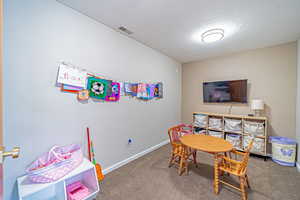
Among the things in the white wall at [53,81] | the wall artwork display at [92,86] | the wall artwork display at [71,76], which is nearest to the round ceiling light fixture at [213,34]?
the white wall at [53,81]

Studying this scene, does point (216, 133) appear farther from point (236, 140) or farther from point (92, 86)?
point (92, 86)

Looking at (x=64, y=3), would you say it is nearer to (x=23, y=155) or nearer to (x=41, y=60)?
(x=41, y=60)

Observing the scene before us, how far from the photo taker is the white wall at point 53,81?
4.10 feet

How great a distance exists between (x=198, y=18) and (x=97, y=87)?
200 cm

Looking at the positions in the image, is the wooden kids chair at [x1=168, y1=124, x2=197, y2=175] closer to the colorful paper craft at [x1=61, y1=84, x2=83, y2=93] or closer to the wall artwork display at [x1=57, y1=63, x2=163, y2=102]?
the wall artwork display at [x1=57, y1=63, x2=163, y2=102]

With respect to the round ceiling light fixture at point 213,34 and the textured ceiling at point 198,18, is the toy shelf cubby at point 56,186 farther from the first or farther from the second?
the round ceiling light fixture at point 213,34

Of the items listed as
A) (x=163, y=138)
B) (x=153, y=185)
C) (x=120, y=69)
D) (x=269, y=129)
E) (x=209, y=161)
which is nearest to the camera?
(x=153, y=185)

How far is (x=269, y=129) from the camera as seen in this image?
275cm

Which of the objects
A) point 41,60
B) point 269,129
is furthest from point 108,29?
point 269,129

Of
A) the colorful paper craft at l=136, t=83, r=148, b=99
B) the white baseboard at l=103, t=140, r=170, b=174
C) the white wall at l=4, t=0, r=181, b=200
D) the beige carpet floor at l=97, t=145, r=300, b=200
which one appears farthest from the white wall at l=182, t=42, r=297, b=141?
the white wall at l=4, t=0, r=181, b=200

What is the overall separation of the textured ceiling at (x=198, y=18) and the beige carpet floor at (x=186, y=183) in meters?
2.64

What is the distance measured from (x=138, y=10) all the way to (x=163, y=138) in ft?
10.1

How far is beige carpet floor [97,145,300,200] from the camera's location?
160 cm

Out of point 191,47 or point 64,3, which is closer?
point 64,3
